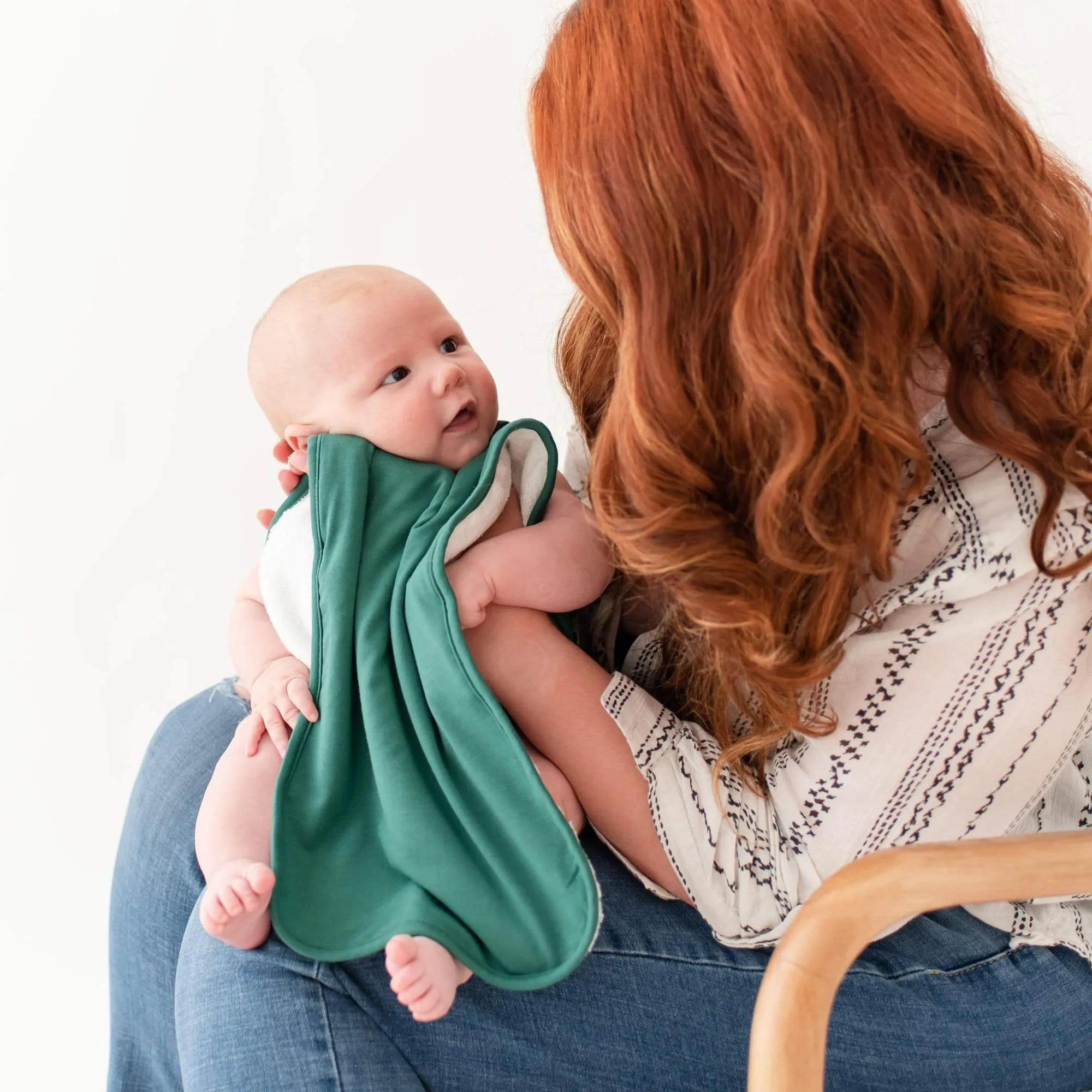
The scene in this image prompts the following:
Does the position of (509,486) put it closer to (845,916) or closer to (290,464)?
(290,464)

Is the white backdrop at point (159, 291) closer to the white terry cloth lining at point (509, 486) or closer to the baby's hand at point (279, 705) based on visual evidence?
the white terry cloth lining at point (509, 486)

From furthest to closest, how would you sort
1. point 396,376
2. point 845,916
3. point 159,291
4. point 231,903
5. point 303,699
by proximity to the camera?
point 159,291
point 396,376
point 303,699
point 231,903
point 845,916

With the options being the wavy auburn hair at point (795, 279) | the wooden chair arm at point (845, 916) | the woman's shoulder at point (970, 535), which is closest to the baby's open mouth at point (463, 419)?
the wavy auburn hair at point (795, 279)

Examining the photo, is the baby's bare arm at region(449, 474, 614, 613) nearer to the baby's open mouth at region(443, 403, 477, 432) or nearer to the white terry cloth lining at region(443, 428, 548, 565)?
the white terry cloth lining at region(443, 428, 548, 565)

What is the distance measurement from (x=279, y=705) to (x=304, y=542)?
0.48ft

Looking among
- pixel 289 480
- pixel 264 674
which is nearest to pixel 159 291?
pixel 289 480

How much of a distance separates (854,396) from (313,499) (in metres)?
0.45

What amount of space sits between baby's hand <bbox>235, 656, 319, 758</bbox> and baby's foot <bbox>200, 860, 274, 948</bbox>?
0.40 feet

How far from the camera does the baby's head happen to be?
38.3 inches

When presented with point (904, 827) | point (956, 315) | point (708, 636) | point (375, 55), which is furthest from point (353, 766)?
point (375, 55)

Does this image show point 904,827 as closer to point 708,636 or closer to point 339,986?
point 708,636

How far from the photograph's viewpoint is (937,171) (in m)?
0.75

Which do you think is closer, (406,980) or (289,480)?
(406,980)

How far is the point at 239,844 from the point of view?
33.3 inches
